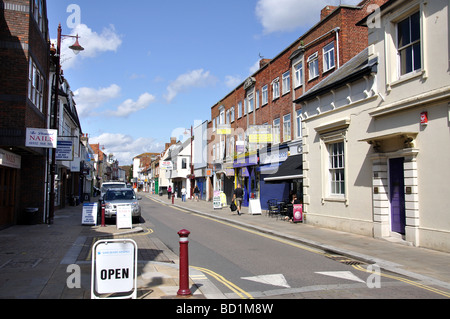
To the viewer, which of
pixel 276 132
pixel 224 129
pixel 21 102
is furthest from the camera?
pixel 224 129

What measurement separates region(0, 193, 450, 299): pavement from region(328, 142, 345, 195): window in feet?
5.81

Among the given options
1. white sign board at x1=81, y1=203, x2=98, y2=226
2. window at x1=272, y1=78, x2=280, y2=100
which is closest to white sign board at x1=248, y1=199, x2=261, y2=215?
window at x1=272, y1=78, x2=280, y2=100

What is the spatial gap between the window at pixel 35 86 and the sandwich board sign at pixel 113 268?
11654mm

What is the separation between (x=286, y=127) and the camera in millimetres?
24156

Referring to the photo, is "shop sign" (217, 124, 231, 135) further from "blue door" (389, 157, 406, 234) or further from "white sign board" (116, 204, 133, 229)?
"blue door" (389, 157, 406, 234)

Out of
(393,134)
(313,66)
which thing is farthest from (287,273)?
(313,66)

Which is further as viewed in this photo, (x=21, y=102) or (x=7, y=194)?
(x=7, y=194)

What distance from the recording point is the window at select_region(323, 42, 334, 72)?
1991 cm

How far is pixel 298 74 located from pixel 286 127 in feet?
11.1

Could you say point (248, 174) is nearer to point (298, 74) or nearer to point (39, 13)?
point (298, 74)
